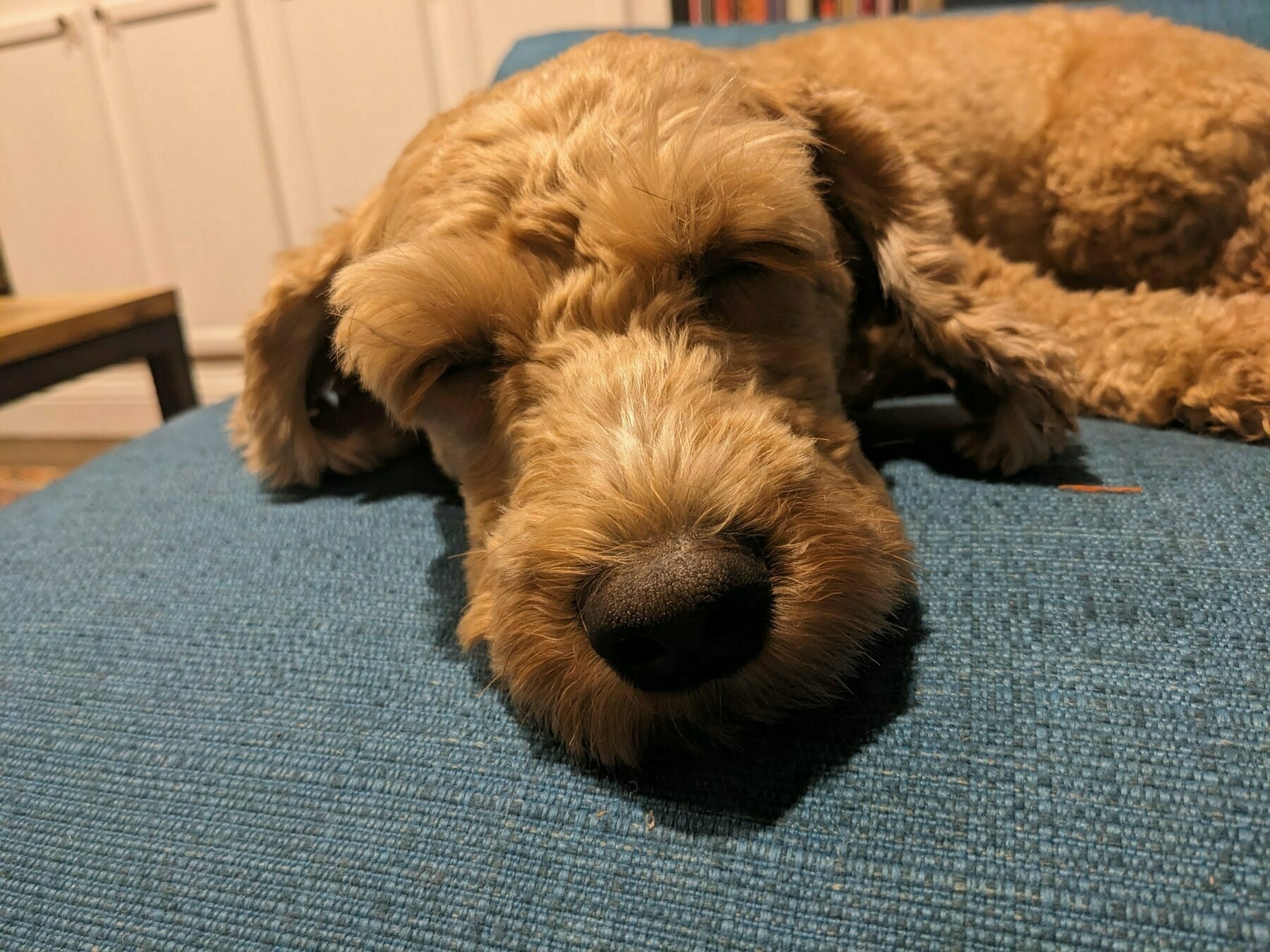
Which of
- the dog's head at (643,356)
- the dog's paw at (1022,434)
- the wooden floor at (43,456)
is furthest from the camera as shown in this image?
the wooden floor at (43,456)

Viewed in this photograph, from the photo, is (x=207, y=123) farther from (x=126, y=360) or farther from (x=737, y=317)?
(x=737, y=317)

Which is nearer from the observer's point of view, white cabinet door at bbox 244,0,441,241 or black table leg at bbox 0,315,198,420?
black table leg at bbox 0,315,198,420

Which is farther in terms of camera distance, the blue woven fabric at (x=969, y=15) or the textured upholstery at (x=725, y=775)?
the blue woven fabric at (x=969, y=15)

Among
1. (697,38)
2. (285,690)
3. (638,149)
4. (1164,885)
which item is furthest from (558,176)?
(697,38)

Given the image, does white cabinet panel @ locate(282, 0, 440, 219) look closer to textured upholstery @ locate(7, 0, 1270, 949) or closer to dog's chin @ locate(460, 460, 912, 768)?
textured upholstery @ locate(7, 0, 1270, 949)

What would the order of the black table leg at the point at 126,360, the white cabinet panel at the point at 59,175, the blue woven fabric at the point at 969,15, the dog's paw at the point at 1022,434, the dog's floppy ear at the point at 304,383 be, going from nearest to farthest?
the dog's paw at the point at 1022,434
the dog's floppy ear at the point at 304,383
the blue woven fabric at the point at 969,15
the black table leg at the point at 126,360
the white cabinet panel at the point at 59,175

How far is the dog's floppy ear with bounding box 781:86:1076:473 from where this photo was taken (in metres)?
1.25

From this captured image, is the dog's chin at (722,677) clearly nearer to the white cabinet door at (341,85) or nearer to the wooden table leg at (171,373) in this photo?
the wooden table leg at (171,373)

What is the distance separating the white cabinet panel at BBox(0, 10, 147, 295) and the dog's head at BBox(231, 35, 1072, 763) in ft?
11.3

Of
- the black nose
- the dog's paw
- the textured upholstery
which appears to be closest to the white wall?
the dog's paw

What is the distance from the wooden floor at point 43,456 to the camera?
4703 millimetres

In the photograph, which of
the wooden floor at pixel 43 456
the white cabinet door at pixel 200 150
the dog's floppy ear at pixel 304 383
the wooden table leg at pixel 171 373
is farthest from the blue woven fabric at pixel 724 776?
the wooden floor at pixel 43 456

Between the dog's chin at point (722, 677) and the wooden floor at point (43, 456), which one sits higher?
the dog's chin at point (722, 677)

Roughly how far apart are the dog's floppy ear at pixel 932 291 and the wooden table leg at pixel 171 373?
2356mm
